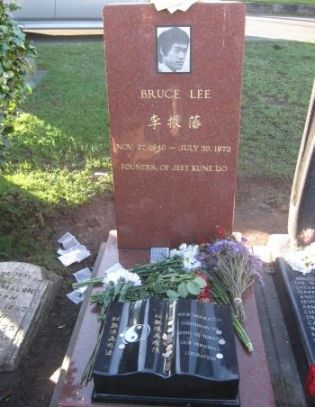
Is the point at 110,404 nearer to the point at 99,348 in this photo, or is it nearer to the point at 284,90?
the point at 99,348

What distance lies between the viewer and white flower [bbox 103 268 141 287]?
258 cm

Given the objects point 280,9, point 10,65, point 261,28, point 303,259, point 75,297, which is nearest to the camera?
point 303,259

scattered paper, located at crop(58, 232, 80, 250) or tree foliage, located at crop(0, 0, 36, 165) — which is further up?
tree foliage, located at crop(0, 0, 36, 165)

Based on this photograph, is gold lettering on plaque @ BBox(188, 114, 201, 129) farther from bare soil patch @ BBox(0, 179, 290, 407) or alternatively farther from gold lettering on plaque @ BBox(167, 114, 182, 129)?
bare soil patch @ BBox(0, 179, 290, 407)

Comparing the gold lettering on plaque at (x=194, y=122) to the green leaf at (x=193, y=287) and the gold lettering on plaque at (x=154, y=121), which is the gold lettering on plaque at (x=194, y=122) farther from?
the green leaf at (x=193, y=287)

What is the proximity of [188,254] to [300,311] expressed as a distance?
67cm

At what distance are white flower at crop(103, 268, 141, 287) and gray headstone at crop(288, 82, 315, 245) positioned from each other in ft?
3.34

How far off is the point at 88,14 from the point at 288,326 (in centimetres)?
668

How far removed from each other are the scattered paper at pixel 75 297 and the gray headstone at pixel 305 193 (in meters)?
1.38

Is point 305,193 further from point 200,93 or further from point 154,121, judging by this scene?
point 154,121

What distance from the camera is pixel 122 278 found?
8.55 feet

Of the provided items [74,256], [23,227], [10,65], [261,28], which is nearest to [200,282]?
[74,256]

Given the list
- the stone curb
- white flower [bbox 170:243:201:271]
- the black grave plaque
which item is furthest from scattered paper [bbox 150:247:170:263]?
the stone curb

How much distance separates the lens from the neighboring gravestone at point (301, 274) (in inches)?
89.4
